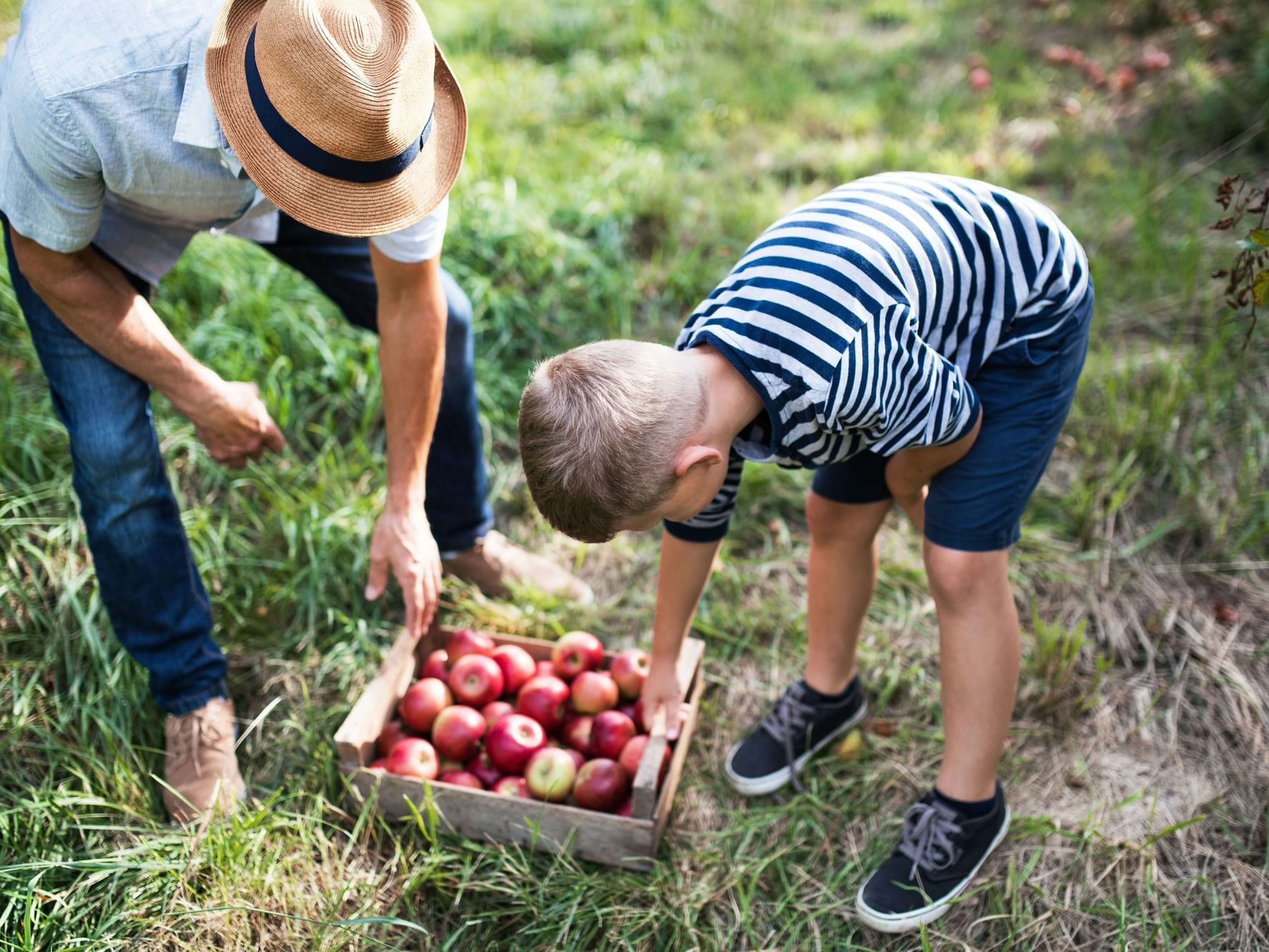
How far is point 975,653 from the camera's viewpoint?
2.08 metres

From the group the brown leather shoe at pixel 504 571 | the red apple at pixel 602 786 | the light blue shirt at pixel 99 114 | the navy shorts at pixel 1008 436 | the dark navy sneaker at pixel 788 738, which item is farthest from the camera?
the brown leather shoe at pixel 504 571

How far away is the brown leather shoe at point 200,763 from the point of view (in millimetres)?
2354

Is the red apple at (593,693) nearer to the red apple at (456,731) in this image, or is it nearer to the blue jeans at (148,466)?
the red apple at (456,731)

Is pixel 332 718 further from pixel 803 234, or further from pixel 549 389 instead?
pixel 803 234

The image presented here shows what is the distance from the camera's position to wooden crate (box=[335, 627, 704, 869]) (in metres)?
2.19

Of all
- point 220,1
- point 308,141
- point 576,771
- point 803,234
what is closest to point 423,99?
point 308,141

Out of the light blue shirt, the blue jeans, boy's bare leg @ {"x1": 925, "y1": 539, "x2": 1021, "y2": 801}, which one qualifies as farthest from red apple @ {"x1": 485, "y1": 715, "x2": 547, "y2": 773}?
the light blue shirt

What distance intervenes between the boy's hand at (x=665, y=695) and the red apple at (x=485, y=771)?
397 mm

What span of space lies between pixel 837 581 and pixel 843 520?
0.18 m

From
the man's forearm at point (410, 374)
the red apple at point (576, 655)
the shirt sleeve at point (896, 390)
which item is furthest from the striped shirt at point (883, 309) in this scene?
the red apple at point (576, 655)

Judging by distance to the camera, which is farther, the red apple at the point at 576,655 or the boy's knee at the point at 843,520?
the red apple at the point at 576,655

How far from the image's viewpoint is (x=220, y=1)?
1.93 metres

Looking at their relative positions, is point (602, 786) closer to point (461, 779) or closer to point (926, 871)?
point (461, 779)

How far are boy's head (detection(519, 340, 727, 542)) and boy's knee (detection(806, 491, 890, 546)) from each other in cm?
66
